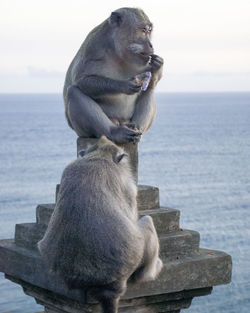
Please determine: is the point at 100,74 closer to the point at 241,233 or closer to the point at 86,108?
the point at 86,108

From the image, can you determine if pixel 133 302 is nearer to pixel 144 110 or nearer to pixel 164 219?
pixel 164 219

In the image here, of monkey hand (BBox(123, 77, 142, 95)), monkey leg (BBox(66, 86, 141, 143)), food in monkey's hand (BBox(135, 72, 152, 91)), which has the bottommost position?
monkey leg (BBox(66, 86, 141, 143))

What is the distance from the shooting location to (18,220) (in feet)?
126

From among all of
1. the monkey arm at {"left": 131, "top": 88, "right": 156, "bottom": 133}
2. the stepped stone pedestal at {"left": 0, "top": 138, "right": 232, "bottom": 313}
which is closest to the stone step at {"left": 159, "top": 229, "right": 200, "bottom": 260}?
the stepped stone pedestal at {"left": 0, "top": 138, "right": 232, "bottom": 313}

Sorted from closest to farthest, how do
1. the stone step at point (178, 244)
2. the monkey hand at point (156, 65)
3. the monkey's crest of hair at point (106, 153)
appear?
the monkey's crest of hair at point (106, 153), the stone step at point (178, 244), the monkey hand at point (156, 65)

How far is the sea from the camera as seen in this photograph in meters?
27.9

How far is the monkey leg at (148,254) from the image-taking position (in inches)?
255

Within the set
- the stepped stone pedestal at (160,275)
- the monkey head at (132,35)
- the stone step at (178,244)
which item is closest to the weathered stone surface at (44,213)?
the stepped stone pedestal at (160,275)

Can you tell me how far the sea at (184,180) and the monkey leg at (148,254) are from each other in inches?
734

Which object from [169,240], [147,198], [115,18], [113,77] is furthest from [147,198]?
[115,18]

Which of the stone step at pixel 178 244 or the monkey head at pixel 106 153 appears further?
the stone step at pixel 178 244

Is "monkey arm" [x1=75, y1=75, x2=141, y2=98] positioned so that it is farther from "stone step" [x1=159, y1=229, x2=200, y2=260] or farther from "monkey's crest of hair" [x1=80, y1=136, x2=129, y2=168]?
"stone step" [x1=159, y1=229, x2=200, y2=260]

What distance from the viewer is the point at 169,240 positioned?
7.18m

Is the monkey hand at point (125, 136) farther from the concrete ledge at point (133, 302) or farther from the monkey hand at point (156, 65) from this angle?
the concrete ledge at point (133, 302)
